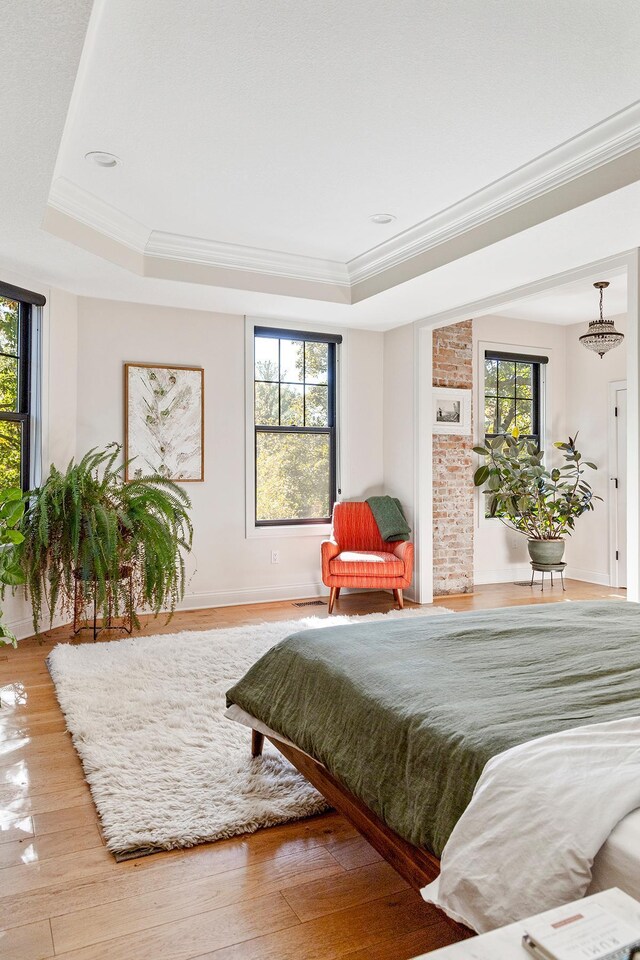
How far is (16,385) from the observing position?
14.5ft

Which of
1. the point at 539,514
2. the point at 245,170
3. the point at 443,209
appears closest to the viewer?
the point at 245,170

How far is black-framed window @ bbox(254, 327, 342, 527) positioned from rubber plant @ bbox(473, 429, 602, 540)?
55.7 inches

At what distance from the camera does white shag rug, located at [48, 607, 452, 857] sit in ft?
6.91

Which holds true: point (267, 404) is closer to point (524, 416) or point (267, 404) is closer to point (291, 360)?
point (291, 360)

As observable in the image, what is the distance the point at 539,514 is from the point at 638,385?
269 centimetres

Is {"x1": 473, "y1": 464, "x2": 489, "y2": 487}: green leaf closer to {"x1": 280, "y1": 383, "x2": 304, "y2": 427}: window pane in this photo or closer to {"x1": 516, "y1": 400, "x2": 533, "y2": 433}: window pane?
{"x1": 516, "y1": 400, "x2": 533, "y2": 433}: window pane

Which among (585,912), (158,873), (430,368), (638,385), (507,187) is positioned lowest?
(158,873)

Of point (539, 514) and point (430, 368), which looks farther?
point (539, 514)

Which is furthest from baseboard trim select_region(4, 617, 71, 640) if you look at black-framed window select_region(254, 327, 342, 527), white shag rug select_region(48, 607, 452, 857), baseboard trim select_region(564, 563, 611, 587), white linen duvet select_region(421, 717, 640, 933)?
baseboard trim select_region(564, 563, 611, 587)

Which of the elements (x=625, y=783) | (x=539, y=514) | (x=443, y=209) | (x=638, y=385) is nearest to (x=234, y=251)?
(x=443, y=209)

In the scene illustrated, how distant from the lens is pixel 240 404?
5.43m

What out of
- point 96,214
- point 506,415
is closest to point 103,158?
point 96,214

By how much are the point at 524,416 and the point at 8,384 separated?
475cm

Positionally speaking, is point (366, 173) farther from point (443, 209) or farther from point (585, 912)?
point (585, 912)
